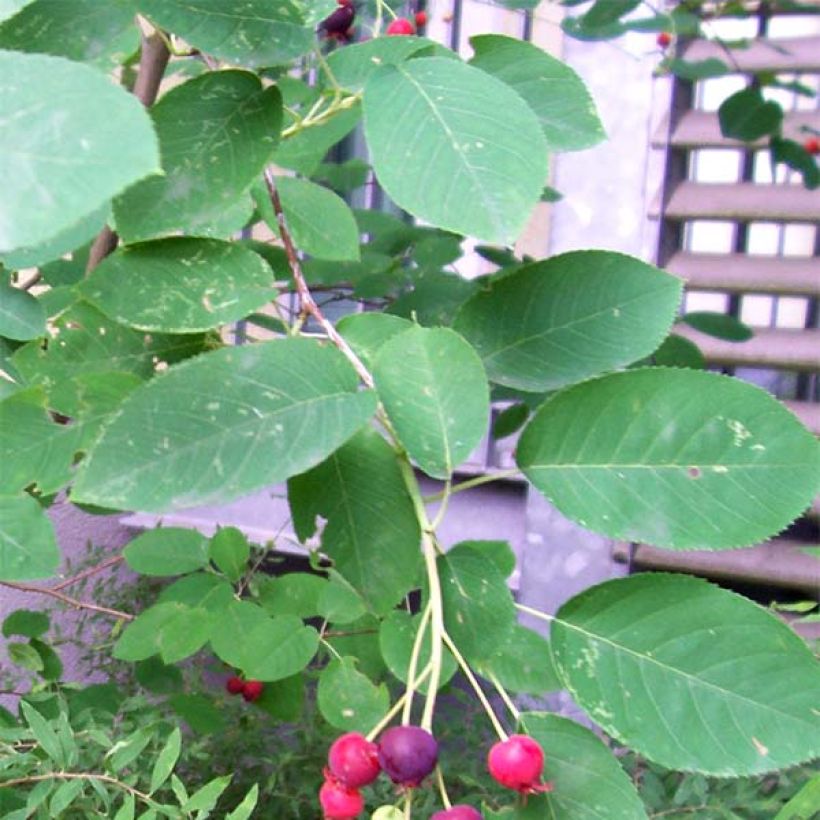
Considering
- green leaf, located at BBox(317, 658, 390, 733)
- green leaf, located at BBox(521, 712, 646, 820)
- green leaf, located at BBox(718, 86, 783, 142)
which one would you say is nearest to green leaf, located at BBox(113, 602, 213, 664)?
green leaf, located at BBox(317, 658, 390, 733)

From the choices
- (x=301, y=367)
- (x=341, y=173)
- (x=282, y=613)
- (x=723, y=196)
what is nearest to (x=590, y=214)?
(x=723, y=196)

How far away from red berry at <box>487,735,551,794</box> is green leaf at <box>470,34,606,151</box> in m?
0.28

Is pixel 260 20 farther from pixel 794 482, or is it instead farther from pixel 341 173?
pixel 341 173

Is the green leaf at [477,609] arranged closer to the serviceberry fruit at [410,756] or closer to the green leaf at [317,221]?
the serviceberry fruit at [410,756]

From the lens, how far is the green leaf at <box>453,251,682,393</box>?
399mm

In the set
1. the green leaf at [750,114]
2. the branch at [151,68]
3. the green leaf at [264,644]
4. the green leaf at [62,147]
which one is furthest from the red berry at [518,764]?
the green leaf at [750,114]

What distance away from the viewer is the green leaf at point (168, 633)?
0.87m

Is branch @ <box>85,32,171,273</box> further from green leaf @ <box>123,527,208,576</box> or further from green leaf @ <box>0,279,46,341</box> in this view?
green leaf @ <box>123,527,208,576</box>

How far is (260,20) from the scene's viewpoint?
0.38 meters

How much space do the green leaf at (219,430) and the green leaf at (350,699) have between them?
21 cm

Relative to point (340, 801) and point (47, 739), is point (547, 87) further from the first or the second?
point (47, 739)

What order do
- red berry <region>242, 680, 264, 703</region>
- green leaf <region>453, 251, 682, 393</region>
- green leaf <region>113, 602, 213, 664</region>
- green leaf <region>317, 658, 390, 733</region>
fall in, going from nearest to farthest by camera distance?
1. green leaf <region>453, 251, 682, 393</region>
2. green leaf <region>317, 658, 390, 733</region>
3. green leaf <region>113, 602, 213, 664</region>
4. red berry <region>242, 680, 264, 703</region>

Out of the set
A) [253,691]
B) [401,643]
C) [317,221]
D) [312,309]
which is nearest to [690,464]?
[312,309]

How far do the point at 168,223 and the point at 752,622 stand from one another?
10.3 inches
